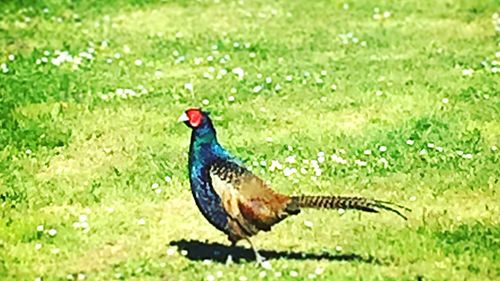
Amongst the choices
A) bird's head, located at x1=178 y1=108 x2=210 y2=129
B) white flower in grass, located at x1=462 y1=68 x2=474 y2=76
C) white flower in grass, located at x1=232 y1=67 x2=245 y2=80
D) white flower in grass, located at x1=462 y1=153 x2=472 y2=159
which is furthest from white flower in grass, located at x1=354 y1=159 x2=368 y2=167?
white flower in grass, located at x1=462 y1=68 x2=474 y2=76

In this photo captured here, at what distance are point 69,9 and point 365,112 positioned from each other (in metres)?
7.26

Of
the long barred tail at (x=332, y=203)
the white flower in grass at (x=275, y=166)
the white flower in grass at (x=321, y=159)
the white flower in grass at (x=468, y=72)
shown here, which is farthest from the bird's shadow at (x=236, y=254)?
the white flower in grass at (x=468, y=72)

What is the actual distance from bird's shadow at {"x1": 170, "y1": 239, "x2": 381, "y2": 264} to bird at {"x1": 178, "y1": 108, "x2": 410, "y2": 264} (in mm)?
158

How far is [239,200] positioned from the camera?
9781 mm

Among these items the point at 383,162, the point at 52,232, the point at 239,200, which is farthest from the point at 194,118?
the point at 383,162

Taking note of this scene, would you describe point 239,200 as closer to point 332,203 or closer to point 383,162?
point 332,203

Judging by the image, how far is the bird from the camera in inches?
383

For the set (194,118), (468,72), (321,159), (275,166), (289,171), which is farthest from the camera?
(468,72)

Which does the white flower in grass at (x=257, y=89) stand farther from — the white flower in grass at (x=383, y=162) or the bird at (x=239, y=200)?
the bird at (x=239, y=200)

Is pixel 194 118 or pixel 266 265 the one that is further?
pixel 194 118

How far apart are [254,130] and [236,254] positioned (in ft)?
12.8

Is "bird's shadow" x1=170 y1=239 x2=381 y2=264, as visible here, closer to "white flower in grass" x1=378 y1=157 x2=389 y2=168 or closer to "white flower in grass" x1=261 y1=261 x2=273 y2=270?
"white flower in grass" x1=261 y1=261 x2=273 y2=270

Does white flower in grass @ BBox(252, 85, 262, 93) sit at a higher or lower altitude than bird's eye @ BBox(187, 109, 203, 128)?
lower

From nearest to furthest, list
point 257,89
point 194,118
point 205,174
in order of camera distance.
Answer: point 205,174 → point 194,118 → point 257,89
